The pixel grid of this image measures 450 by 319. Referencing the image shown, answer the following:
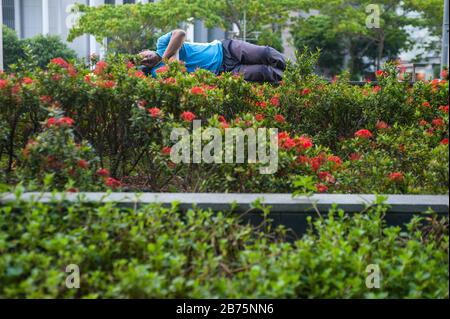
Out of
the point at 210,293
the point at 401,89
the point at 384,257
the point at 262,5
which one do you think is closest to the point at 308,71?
the point at 401,89

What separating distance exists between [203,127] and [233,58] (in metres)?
4.73

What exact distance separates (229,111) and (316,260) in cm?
335

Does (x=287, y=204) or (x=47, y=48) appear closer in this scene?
(x=287, y=204)

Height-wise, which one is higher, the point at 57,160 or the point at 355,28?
the point at 355,28

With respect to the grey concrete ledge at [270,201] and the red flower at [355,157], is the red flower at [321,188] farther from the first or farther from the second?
the red flower at [355,157]

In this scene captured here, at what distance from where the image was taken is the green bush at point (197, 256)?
3281mm

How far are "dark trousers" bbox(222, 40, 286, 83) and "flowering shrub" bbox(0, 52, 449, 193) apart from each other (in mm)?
2311

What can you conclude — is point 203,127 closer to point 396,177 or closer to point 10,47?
point 396,177

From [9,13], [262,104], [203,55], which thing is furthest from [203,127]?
[9,13]

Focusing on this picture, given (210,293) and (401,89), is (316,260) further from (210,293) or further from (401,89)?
(401,89)

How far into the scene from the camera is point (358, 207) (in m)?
4.09

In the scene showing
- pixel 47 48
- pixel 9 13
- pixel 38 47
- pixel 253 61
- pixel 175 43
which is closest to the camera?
pixel 175 43

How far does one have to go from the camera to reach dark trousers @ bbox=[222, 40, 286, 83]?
925 cm

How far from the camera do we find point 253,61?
941cm
